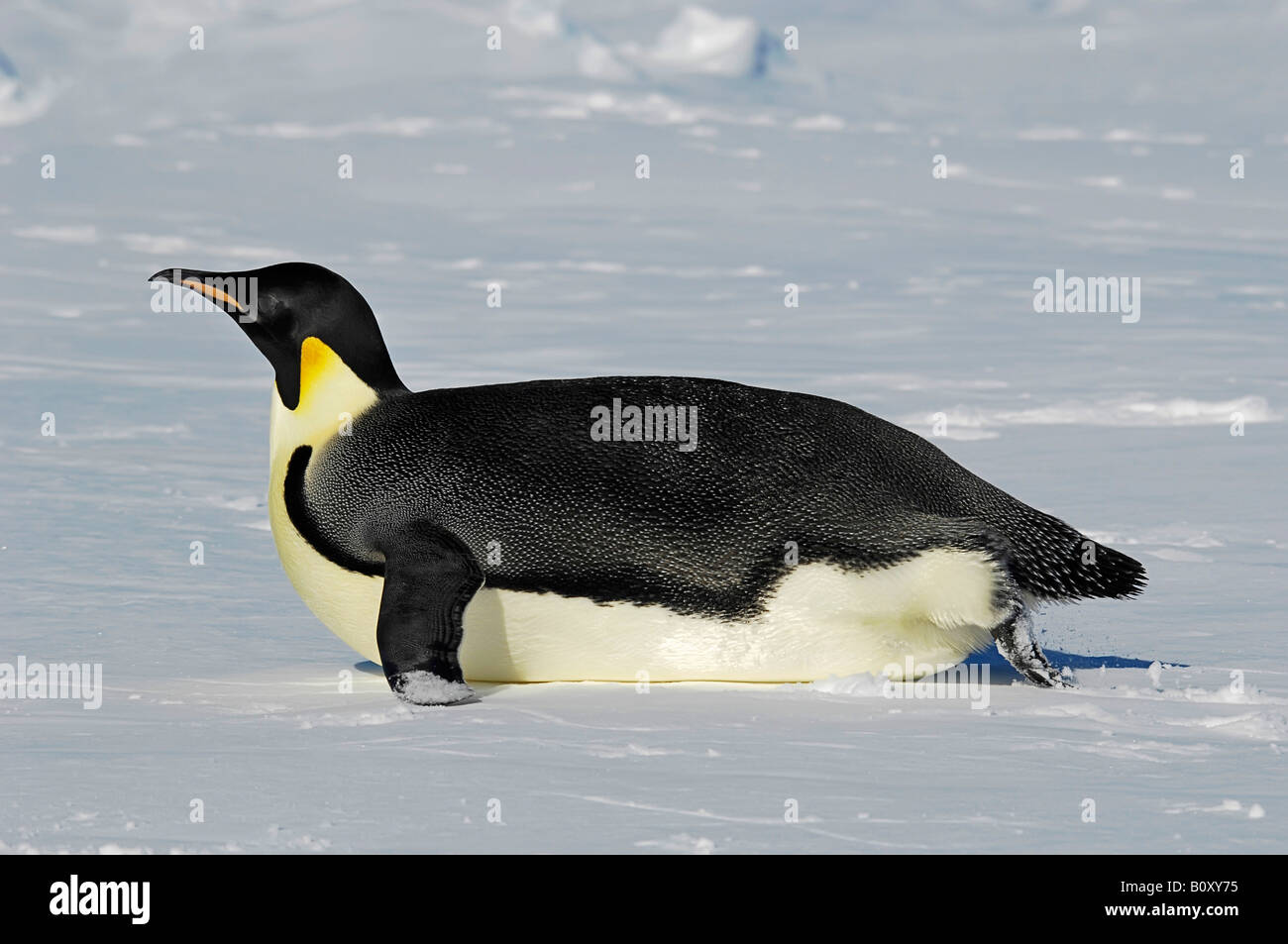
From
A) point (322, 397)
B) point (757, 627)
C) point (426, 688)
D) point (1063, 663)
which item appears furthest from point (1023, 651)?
point (322, 397)

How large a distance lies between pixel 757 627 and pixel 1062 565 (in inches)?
43.4

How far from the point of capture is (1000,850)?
4.01 m

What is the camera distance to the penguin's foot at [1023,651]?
599 cm

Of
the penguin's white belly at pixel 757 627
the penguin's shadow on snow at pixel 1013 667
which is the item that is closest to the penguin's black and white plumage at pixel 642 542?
the penguin's white belly at pixel 757 627

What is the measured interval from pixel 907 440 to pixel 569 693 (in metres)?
1.57

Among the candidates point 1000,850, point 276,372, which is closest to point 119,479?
point 276,372

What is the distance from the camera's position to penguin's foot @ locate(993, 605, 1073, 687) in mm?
5992

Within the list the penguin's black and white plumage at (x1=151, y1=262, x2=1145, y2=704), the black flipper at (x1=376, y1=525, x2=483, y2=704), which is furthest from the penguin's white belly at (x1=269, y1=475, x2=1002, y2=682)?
the black flipper at (x1=376, y1=525, x2=483, y2=704)

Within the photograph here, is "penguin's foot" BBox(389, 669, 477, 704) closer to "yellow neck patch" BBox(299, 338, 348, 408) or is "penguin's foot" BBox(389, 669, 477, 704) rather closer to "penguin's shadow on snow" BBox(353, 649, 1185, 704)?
"penguin's shadow on snow" BBox(353, 649, 1185, 704)

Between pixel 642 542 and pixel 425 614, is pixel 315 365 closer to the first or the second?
pixel 425 614

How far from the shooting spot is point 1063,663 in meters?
6.66

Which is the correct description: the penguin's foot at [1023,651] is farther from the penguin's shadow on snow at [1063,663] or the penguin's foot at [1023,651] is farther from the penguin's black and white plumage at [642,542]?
the penguin's shadow on snow at [1063,663]

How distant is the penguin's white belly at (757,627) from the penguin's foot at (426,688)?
15.9 inches

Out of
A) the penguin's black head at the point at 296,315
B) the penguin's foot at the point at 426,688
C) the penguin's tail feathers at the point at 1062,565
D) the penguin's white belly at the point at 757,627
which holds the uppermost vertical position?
the penguin's black head at the point at 296,315
